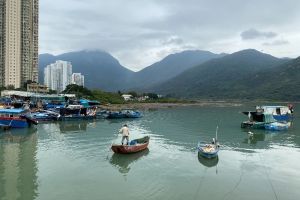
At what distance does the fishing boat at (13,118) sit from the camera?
155ft

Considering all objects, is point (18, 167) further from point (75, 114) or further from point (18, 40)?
point (18, 40)

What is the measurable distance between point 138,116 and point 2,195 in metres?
56.7

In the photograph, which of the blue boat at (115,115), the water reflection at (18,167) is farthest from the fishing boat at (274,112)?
the water reflection at (18,167)

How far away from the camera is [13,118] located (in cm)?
4803

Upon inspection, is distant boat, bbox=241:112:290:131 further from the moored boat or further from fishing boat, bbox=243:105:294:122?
the moored boat

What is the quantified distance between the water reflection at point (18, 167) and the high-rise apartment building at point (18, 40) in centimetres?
9176

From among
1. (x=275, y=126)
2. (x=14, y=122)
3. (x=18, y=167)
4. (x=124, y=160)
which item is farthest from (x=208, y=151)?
(x=14, y=122)

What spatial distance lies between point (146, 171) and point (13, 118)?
29590mm

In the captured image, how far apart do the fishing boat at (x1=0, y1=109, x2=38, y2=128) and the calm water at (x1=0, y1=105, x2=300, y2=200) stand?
860 cm

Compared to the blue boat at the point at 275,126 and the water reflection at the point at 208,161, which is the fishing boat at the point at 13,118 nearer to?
the water reflection at the point at 208,161

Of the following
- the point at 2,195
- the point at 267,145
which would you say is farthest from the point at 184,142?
the point at 2,195

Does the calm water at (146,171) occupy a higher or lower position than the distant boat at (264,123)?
lower

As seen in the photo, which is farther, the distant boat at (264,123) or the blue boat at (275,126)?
the distant boat at (264,123)

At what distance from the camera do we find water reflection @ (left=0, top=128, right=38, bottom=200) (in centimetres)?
1922
